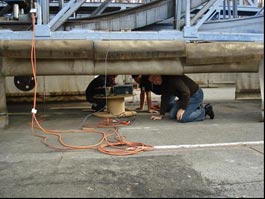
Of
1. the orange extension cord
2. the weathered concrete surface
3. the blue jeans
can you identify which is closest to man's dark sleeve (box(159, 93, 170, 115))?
the blue jeans

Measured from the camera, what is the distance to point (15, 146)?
551cm

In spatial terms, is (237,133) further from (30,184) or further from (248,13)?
(248,13)

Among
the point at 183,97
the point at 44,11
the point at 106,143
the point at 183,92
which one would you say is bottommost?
the point at 106,143

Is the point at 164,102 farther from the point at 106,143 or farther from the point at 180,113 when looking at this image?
the point at 106,143

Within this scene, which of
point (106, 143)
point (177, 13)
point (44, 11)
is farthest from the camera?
point (177, 13)

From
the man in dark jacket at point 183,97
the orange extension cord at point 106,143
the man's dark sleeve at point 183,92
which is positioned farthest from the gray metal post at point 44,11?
the man's dark sleeve at point 183,92

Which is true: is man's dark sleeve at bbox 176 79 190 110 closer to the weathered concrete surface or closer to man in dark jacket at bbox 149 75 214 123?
man in dark jacket at bbox 149 75 214 123

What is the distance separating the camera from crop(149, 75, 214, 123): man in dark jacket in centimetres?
726

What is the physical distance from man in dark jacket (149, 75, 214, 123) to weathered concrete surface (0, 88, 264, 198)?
0.57 m

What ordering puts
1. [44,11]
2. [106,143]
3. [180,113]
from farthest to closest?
1. [180,113]
2. [44,11]
3. [106,143]

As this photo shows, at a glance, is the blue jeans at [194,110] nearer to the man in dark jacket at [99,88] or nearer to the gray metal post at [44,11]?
the man in dark jacket at [99,88]

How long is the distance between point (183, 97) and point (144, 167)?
3.21 metres

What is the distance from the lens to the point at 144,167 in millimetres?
4238

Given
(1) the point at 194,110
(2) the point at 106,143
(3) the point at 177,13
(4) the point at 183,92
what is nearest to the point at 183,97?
(4) the point at 183,92
